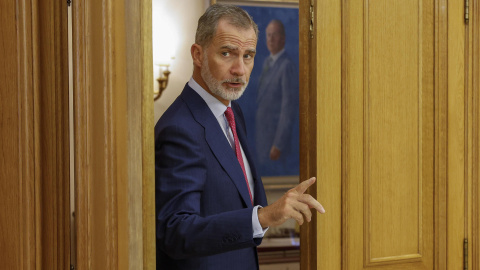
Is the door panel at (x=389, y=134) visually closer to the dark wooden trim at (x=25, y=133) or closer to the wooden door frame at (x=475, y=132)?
Result: the wooden door frame at (x=475, y=132)

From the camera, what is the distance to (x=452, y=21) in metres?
1.95

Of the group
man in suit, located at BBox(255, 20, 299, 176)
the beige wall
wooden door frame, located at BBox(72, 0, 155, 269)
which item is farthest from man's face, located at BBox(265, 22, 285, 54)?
wooden door frame, located at BBox(72, 0, 155, 269)

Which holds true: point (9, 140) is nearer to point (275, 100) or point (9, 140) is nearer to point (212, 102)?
point (212, 102)

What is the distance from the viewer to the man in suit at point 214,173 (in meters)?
1.51

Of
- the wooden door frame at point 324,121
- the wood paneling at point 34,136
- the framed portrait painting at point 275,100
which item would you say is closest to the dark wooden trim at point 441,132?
the wooden door frame at point 324,121

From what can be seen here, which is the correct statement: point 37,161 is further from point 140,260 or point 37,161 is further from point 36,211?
point 140,260

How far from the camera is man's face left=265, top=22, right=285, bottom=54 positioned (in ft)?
14.1

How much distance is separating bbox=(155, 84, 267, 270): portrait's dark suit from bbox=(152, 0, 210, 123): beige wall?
206 cm

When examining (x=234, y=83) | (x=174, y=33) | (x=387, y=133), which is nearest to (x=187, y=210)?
(x=234, y=83)

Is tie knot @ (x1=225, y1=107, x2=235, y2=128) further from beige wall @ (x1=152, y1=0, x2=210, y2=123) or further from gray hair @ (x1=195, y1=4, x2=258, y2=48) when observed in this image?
beige wall @ (x1=152, y1=0, x2=210, y2=123)

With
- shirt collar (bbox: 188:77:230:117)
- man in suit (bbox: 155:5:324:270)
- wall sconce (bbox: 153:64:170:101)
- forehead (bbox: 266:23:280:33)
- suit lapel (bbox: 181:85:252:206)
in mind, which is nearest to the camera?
man in suit (bbox: 155:5:324:270)

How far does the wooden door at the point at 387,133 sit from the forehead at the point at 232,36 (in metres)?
0.21

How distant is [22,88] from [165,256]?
85 cm

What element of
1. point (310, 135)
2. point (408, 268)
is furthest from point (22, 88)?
point (408, 268)
